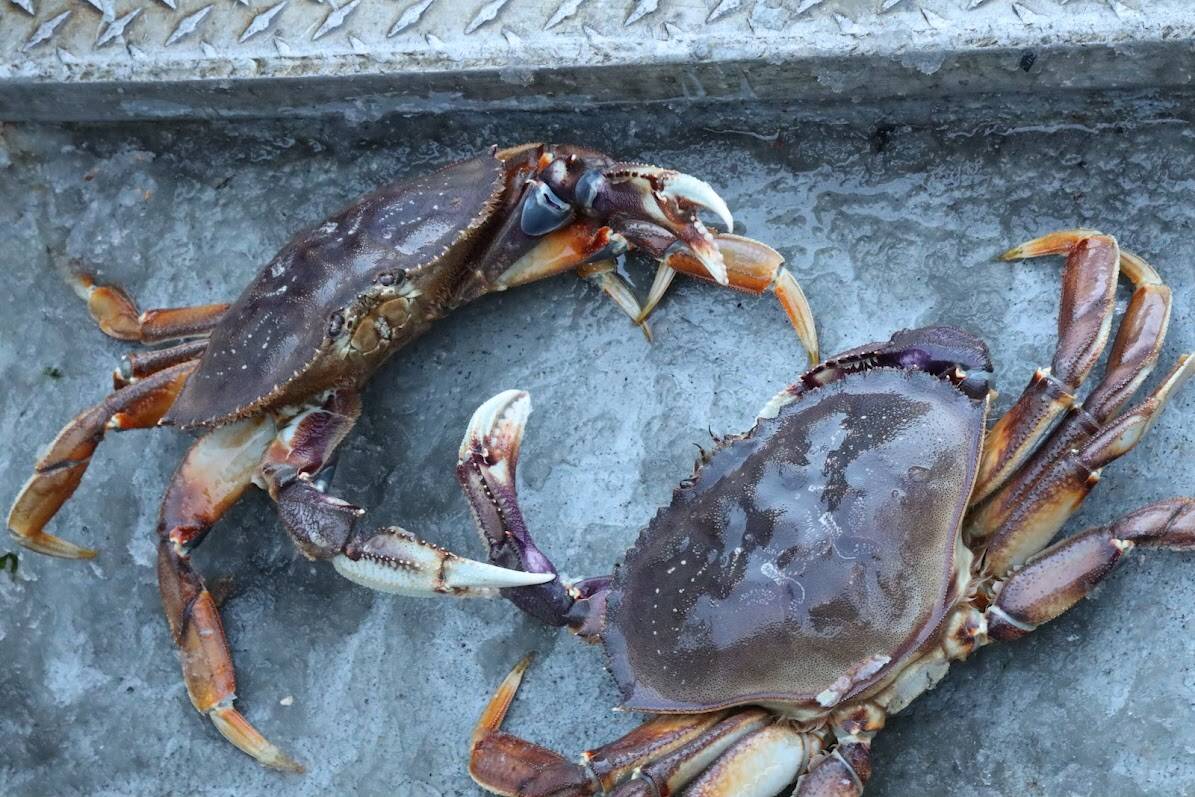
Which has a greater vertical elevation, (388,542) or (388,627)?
(388,542)

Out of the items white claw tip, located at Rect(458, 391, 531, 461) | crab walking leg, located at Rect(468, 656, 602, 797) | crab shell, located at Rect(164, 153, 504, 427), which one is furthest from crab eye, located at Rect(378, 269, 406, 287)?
crab walking leg, located at Rect(468, 656, 602, 797)

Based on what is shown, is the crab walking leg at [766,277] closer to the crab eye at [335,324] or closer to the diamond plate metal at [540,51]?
the diamond plate metal at [540,51]

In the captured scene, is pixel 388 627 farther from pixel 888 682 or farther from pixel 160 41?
pixel 160 41

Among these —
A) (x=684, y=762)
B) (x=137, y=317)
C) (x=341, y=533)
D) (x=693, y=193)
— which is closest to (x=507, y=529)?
(x=341, y=533)

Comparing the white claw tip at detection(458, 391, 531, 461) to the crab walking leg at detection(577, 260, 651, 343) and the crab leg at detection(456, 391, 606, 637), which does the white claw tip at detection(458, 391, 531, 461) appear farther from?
the crab walking leg at detection(577, 260, 651, 343)

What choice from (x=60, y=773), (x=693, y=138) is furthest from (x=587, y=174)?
(x=60, y=773)
